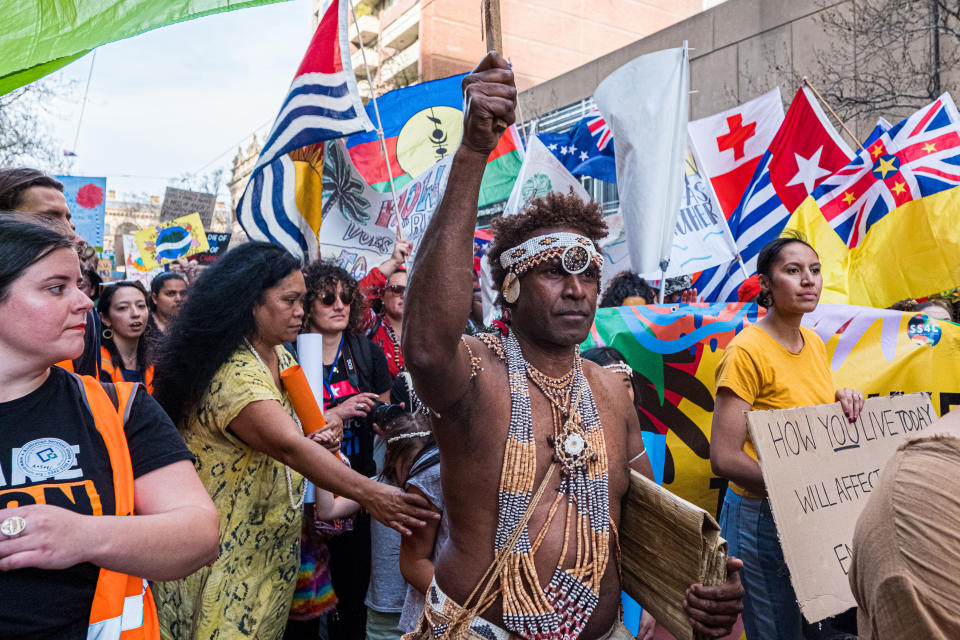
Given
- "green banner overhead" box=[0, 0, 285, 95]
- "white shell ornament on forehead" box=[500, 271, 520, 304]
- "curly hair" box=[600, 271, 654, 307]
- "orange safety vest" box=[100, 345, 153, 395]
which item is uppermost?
"green banner overhead" box=[0, 0, 285, 95]

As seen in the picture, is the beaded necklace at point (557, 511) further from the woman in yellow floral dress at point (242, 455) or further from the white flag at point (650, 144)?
the white flag at point (650, 144)

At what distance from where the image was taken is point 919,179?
5512 millimetres

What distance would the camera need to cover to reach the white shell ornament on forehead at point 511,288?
2223 mm

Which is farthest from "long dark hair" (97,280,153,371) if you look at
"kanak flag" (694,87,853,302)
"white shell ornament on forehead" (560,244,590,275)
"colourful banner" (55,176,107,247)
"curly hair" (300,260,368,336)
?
"colourful banner" (55,176,107,247)

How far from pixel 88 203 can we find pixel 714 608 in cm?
1274

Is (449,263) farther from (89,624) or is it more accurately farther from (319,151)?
(319,151)

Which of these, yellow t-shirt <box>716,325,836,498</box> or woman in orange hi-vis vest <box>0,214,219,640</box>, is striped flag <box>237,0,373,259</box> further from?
woman in orange hi-vis vest <box>0,214,219,640</box>

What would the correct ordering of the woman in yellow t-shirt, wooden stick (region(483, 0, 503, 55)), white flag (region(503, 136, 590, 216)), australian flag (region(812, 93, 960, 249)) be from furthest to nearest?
white flag (region(503, 136, 590, 216)) < australian flag (region(812, 93, 960, 249)) < the woman in yellow t-shirt < wooden stick (region(483, 0, 503, 55))

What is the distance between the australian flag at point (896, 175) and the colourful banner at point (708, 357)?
1.48m

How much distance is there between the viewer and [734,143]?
6.98m

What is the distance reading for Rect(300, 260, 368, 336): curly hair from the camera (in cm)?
450

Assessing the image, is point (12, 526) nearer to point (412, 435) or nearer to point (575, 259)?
point (575, 259)

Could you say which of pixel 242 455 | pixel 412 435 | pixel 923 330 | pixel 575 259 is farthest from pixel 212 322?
pixel 923 330

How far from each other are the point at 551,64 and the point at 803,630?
36.1 metres
